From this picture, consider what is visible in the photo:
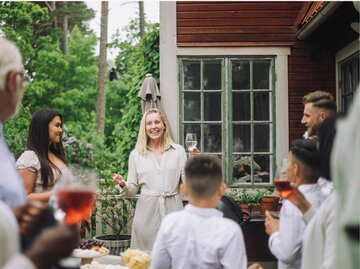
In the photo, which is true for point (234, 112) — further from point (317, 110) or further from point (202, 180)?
point (202, 180)

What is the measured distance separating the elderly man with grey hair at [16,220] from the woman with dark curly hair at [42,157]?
7.09 ft

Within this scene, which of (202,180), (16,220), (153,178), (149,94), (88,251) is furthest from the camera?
(149,94)

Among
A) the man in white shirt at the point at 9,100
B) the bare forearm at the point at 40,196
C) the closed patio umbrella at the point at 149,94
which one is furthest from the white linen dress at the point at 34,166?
the closed patio umbrella at the point at 149,94

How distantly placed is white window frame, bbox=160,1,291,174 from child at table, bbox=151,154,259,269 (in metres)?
4.74

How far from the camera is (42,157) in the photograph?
4.59m

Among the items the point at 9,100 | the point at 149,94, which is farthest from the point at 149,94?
the point at 9,100

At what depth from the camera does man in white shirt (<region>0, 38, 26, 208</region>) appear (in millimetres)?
1993

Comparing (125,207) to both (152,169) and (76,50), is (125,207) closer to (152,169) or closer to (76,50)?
(152,169)

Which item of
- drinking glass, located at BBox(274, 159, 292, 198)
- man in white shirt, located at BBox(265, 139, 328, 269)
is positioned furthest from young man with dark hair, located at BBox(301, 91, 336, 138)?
drinking glass, located at BBox(274, 159, 292, 198)

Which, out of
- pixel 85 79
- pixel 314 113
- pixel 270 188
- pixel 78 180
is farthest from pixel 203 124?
pixel 85 79

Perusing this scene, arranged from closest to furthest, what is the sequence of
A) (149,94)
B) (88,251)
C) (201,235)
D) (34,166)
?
(201,235) < (88,251) < (34,166) < (149,94)

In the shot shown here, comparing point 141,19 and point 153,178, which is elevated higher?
point 141,19

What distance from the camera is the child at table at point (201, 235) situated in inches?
111

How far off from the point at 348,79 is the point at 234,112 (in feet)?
4.97
